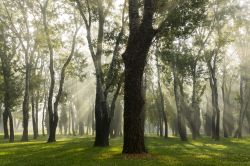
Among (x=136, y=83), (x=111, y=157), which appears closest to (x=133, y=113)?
(x=136, y=83)

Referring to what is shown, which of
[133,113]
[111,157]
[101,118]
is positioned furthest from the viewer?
[101,118]

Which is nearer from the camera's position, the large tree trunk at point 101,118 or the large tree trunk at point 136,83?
the large tree trunk at point 136,83

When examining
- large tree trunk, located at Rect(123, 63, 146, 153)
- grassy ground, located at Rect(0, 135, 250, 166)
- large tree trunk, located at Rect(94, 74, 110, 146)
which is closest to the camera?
grassy ground, located at Rect(0, 135, 250, 166)

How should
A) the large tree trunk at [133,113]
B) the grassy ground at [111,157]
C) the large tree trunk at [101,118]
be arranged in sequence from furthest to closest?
1. the large tree trunk at [101,118]
2. the large tree trunk at [133,113]
3. the grassy ground at [111,157]

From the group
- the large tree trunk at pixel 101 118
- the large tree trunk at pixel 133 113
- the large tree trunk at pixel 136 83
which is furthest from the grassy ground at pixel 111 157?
the large tree trunk at pixel 101 118

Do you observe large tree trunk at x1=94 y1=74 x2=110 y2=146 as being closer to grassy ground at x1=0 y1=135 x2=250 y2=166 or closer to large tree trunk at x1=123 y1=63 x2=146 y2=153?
grassy ground at x1=0 y1=135 x2=250 y2=166

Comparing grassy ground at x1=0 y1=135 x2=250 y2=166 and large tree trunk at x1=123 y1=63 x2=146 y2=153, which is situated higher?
large tree trunk at x1=123 y1=63 x2=146 y2=153

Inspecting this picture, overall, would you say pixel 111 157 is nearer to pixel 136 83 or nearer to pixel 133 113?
pixel 133 113

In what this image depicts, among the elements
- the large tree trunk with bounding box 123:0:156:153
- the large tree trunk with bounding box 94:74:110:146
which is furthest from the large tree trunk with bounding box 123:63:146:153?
the large tree trunk with bounding box 94:74:110:146

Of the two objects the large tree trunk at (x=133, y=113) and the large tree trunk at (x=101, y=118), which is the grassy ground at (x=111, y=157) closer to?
the large tree trunk at (x=133, y=113)

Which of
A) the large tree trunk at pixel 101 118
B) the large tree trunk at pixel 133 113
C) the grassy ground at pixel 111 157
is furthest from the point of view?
the large tree trunk at pixel 101 118

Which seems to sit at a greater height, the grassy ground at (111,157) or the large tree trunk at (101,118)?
the large tree trunk at (101,118)

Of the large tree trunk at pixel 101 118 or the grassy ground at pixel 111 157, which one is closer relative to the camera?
the grassy ground at pixel 111 157

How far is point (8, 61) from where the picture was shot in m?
60.3
